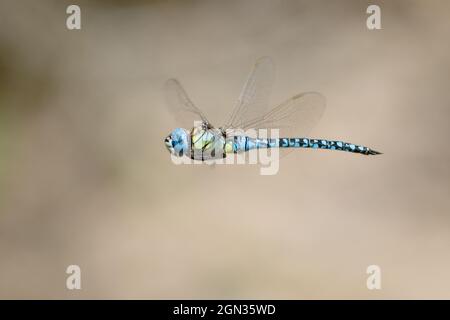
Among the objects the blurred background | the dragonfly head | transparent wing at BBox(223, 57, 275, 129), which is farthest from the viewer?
the blurred background

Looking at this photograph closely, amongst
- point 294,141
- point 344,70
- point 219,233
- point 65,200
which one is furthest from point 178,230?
point 344,70

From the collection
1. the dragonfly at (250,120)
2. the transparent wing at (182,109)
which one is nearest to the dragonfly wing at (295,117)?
the dragonfly at (250,120)

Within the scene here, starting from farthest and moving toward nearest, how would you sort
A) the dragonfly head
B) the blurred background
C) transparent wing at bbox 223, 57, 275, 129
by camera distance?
the blurred background
transparent wing at bbox 223, 57, 275, 129
the dragonfly head

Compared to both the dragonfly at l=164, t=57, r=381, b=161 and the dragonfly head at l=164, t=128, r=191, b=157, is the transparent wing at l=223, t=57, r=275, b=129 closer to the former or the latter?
the dragonfly at l=164, t=57, r=381, b=161

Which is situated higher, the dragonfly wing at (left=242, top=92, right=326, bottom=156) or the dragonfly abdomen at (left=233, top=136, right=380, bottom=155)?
the dragonfly wing at (left=242, top=92, right=326, bottom=156)

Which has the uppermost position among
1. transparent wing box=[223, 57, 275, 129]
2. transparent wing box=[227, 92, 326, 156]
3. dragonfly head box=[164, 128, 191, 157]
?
transparent wing box=[223, 57, 275, 129]

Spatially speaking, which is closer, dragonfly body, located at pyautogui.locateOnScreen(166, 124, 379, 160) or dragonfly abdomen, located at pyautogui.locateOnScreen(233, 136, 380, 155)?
dragonfly body, located at pyautogui.locateOnScreen(166, 124, 379, 160)

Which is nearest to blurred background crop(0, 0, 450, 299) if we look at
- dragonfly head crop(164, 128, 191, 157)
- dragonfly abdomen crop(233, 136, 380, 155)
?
dragonfly abdomen crop(233, 136, 380, 155)
